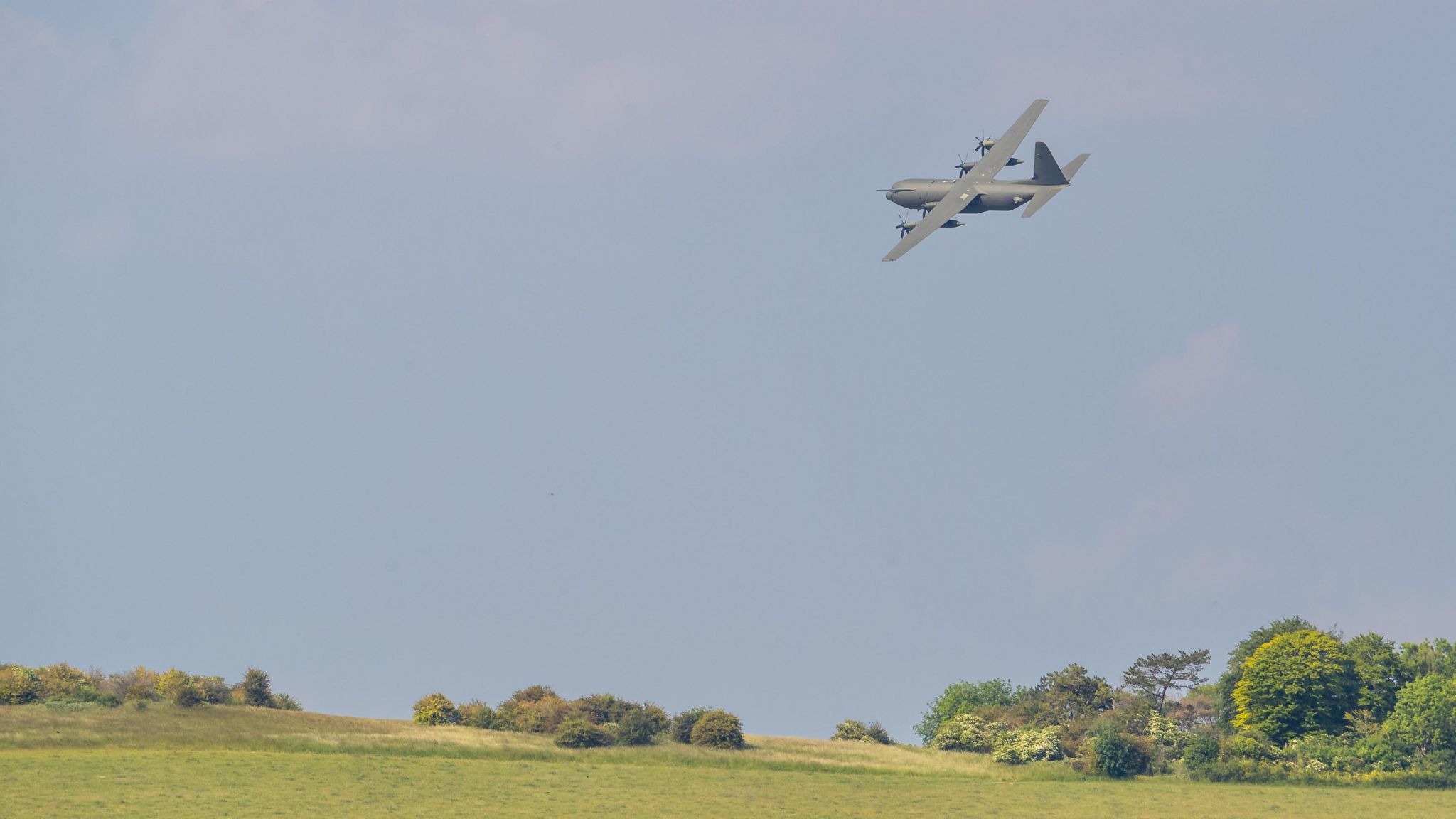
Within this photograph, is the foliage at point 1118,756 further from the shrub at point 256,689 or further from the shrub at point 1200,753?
the shrub at point 256,689

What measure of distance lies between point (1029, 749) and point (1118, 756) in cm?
521

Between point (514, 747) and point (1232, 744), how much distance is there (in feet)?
132

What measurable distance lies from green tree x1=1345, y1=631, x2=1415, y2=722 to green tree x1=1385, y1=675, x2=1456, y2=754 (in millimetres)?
4456

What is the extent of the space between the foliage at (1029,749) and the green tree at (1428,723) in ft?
61.5

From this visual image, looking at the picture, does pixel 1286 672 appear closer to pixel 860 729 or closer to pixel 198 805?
pixel 860 729

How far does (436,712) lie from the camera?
95.8 metres

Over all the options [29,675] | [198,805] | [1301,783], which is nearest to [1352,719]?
[1301,783]

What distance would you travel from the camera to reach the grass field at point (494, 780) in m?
73.5

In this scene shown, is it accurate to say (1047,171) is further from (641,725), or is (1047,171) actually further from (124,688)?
(124,688)

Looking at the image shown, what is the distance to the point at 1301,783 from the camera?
3538 inches

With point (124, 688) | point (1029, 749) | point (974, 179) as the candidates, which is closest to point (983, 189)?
point (974, 179)

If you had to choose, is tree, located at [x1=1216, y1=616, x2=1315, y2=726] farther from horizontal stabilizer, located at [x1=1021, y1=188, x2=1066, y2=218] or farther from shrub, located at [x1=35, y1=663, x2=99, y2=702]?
shrub, located at [x1=35, y1=663, x2=99, y2=702]

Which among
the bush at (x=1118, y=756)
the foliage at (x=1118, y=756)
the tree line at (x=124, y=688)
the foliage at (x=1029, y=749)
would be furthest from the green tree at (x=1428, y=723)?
the tree line at (x=124, y=688)

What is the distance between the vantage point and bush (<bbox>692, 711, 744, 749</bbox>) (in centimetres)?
9181
